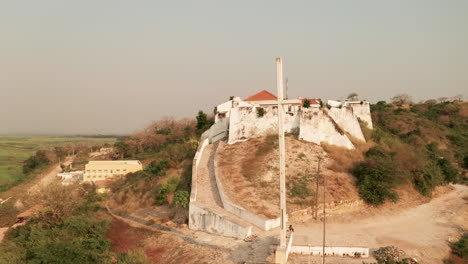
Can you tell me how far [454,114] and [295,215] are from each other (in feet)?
136

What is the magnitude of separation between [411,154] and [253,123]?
35.7 feet

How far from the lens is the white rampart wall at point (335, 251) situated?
10.9m

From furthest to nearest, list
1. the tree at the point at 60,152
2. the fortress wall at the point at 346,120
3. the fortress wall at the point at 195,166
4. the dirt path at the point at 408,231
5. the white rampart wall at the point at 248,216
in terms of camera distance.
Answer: the tree at the point at 60,152 → the fortress wall at the point at 346,120 → the fortress wall at the point at 195,166 → the white rampart wall at the point at 248,216 → the dirt path at the point at 408,231

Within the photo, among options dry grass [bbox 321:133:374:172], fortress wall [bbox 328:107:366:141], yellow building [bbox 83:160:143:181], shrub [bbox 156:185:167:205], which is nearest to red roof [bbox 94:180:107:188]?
yellow building [bbox 83:160:143:181]

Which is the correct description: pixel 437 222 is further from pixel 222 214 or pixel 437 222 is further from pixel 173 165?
pixel 173 165

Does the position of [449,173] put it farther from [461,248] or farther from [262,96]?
[262,96]

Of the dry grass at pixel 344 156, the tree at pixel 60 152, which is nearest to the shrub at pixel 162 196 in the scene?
the dry grass at pixel 344 156

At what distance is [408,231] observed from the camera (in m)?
14.0

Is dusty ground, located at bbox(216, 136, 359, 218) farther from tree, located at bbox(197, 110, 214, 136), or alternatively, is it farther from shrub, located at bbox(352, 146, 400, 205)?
tree, located at bbox(197, 110, 214, 136)

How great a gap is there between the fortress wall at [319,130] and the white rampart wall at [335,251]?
11009mm

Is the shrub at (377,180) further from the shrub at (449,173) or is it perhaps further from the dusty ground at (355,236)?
the shrub at (449,173)

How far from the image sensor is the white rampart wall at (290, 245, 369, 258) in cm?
1090

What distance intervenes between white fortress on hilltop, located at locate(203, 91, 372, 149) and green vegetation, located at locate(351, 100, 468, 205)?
2595 millimetres

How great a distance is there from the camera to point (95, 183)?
3225 centimetres
